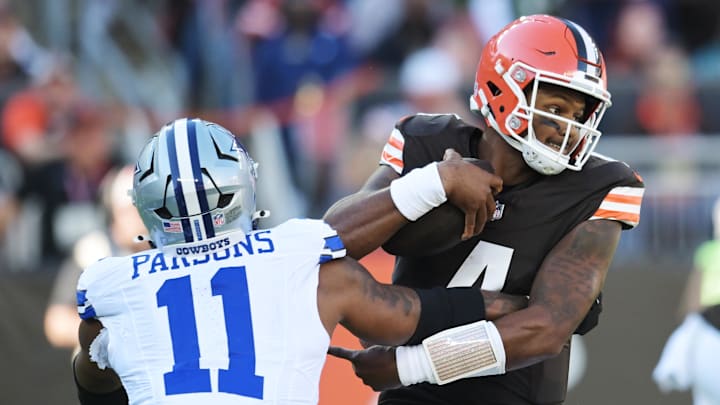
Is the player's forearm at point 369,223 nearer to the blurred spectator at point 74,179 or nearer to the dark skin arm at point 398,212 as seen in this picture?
the dark skin arm at point 398,212

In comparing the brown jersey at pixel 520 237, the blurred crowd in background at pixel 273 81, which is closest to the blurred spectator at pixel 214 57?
the blurred crowd in background at pixel 273 81

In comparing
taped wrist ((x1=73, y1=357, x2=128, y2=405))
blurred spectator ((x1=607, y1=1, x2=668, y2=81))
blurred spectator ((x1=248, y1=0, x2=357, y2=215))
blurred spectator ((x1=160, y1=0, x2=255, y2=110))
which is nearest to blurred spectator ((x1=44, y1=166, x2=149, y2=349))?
blurred spectator ((x1=248, y1=0, x2=357, y2=215))

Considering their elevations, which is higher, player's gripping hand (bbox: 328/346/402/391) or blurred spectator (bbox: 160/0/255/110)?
blurred spectator (bbox: 160/0/255/110)

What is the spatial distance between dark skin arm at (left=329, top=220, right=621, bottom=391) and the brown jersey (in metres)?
0.07

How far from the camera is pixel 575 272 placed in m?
3.86

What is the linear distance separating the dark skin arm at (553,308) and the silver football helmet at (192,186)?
611 millimetres

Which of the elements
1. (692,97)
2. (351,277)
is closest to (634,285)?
(692,97)

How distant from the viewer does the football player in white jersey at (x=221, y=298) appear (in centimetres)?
335

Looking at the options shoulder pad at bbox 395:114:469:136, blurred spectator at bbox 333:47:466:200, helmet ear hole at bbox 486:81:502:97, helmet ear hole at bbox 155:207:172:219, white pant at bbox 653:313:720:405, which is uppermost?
blurred spectator at bbox 333:47:466:200

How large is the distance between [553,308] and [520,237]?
0.34 metres

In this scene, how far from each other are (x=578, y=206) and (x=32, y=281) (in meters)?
4.26

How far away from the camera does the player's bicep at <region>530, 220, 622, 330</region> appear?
149 inches

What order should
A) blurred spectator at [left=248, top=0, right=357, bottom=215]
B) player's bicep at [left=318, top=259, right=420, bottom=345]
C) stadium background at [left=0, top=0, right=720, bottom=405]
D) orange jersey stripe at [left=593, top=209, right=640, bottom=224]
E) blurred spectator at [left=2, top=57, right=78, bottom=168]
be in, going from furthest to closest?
blurred spectator at [left=248, top=0, right=357, bottom=215] < blurred spectator at [left=2, top=57, right=78, bottom=168] < stadium background at [left=0, top=0, right=720, bottom=405] < orange jersey stripe at [left=593, top=209, right=640, bottom=224] < player's bicep at [left=318, top=259, right=420, bottom=345]

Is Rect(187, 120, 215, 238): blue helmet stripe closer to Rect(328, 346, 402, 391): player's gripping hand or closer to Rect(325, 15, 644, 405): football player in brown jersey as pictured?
Rect(325, 15, 644, 405): football player in brown jersey
